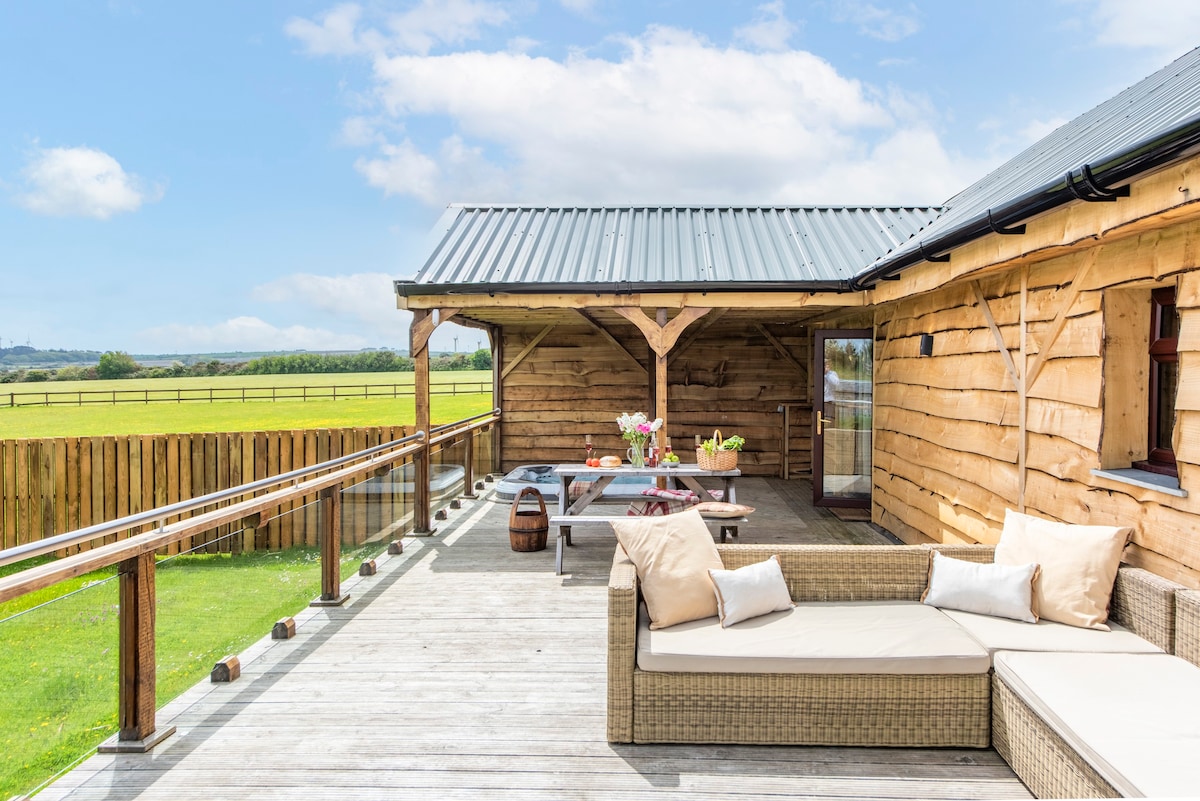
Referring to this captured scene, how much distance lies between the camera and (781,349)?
33.9 feet

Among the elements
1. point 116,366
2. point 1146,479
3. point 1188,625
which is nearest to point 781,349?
point 1146,479

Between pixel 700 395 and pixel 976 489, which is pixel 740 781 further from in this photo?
pixel 700 395

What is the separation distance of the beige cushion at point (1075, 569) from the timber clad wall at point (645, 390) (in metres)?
7.20

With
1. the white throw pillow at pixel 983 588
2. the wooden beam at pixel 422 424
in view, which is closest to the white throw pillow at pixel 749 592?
the white throw pillow at pixel 983 588

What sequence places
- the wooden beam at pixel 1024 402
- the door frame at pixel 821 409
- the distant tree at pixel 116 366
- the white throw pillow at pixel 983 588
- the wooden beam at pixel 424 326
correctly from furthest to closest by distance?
1. the distant tree at pixel 116 366
2. the door frame at pixel 821 409
3. the wooden beam at pixel 424 326
4. the wooden beam at pixel 1024 402
5. the white throw pillow at pixel 983 588

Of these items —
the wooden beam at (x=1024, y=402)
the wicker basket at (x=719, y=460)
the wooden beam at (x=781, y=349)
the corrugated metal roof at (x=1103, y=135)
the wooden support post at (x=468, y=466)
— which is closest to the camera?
the corrugated metal roof at (x=1103, y=135)

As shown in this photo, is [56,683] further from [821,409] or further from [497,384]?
[497,384]

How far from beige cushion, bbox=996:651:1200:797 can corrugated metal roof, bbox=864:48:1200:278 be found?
1924 millimetres

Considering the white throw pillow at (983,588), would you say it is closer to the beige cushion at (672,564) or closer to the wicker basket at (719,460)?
the beige cushion at (672,564)

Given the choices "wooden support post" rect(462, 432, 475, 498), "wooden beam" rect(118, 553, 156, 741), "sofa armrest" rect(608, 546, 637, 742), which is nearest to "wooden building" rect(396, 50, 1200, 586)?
"wooden support post" rect(462, 432, 475, 498)

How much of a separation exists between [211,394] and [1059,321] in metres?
37.2

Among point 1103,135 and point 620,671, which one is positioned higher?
point 1103,135

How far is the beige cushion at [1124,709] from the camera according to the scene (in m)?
1.96

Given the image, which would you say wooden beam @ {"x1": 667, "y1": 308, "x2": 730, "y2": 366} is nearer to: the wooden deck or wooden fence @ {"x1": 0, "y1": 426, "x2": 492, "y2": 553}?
wooden fence @ {"x1": 0, "y1": 426, "x2": 492, "y2": 553}
